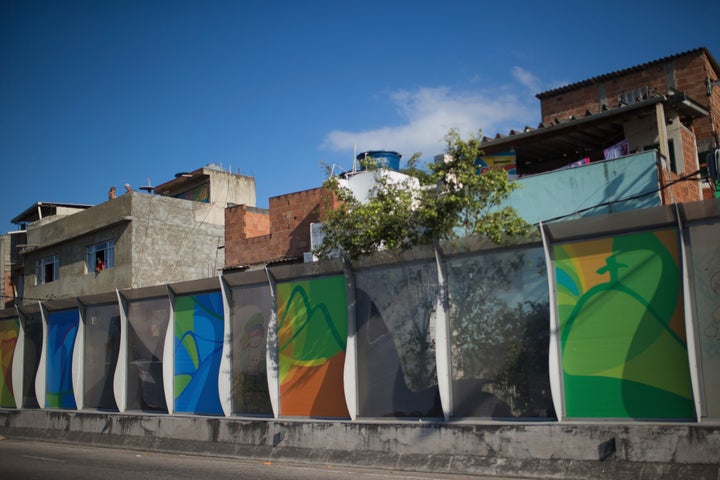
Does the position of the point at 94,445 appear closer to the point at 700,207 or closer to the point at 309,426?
the point at 309,426

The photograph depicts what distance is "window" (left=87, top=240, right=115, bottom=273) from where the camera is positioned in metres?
33.0

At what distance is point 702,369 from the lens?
8.23 meters

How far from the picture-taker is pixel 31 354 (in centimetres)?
1897

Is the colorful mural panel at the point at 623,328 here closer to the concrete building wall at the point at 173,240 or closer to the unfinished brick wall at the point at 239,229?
the unfinished brick wall at the point at 239,229

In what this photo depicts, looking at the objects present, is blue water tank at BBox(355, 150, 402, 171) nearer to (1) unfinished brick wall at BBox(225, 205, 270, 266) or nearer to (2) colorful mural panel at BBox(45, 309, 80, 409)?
(1) unfinished brick wall at BBox(225, 205, 270, 266)

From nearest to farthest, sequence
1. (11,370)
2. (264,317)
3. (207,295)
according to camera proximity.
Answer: (264,317), (207,295), (11,370)

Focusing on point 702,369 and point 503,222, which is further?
point 503,222

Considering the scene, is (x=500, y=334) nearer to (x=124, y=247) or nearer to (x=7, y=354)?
(x=7, y=354)

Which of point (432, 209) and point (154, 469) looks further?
point (432, 209)

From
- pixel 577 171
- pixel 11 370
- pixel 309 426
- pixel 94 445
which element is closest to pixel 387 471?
pixel 309 426

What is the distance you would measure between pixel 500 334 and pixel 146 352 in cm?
883

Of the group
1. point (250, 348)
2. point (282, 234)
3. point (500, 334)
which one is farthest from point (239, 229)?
point (500, 334)

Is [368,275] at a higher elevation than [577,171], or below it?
below

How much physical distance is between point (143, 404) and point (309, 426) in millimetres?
5444
